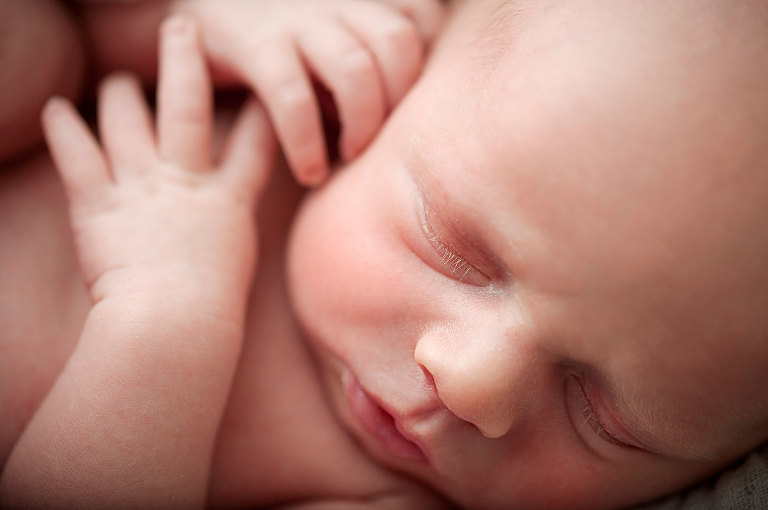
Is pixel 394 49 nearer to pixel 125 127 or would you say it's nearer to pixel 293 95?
pixel 293 95

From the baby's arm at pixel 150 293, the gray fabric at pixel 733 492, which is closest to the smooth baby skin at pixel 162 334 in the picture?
the baby's arm at pixel 150 293

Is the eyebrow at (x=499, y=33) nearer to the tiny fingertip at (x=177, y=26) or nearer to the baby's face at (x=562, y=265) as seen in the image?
the baby's face at (x=562, y=265)

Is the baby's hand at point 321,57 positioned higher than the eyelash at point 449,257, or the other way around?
the baby's hand at point 321,57

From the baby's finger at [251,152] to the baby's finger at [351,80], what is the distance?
15 cm

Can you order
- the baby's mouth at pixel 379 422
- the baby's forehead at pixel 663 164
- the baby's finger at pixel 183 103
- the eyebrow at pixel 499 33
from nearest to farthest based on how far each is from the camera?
the baby's forehead at pixel 663 164 → the eyebrow at pixel 499 33 → the baby's mouth at pixel 379 422 → the baby's finger at pixel 183 103

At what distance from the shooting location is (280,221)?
112 centimetres

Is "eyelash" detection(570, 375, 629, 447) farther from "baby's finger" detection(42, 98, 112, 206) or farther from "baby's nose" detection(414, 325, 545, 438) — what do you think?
"baby's finger" detection(42, 98, 112, 206)

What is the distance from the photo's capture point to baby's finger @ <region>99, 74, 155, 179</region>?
918 millimetres

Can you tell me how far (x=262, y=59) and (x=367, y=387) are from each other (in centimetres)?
50

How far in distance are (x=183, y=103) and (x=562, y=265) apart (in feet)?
2.04

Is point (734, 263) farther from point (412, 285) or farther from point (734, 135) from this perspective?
point (412, 285)

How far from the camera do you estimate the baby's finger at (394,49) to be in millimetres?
893

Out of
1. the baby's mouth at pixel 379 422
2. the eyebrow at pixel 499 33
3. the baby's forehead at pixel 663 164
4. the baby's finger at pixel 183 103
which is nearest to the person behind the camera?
the baby's forehead at pixel 663 164

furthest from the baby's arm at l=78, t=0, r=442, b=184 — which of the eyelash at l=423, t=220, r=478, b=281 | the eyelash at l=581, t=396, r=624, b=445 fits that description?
the eyelash at l=581, t=396, r=624, b=445
